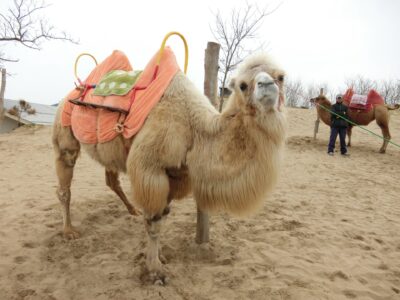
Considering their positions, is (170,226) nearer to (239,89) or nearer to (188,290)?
(188,290)

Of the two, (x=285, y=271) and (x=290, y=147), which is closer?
(x=285, y=271)

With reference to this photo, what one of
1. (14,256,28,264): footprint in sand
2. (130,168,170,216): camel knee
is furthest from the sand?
(130,168,170,216): camel knee

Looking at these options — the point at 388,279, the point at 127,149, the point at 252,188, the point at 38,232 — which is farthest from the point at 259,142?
the point at 38,232

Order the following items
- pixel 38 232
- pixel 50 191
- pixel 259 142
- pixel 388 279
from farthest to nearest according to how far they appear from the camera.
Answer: pixel 50 191 < pixel 38 232 < pixel 388 279 < pixel 259 142

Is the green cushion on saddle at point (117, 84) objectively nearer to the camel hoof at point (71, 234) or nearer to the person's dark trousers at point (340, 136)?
the camel hoof at point (71, 234)

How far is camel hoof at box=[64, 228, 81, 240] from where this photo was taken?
373cm

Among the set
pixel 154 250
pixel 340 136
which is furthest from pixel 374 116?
pixel 154 250

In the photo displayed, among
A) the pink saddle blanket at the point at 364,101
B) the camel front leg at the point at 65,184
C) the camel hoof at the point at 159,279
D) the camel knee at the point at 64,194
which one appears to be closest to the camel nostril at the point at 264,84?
the camel hoof at the point at 159,279

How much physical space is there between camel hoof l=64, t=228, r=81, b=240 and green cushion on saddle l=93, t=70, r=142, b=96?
1640mm

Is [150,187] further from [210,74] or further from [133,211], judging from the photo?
[133,211]

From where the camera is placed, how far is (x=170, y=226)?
13.6ft

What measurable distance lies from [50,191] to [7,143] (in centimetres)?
851

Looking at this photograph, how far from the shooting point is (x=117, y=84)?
313cm

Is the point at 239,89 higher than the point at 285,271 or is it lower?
higher
